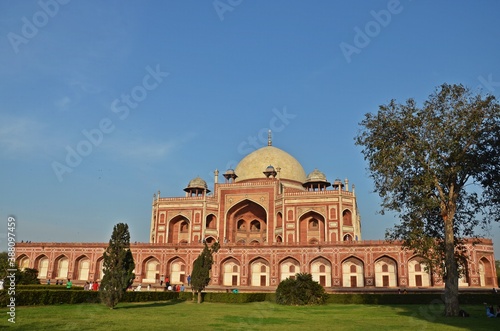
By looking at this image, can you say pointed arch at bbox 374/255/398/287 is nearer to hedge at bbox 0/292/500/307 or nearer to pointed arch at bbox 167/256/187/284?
hedge at bbox 0/292/500/307

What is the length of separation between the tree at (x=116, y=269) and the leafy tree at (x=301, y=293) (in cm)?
846

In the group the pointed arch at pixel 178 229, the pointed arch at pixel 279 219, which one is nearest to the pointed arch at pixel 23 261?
the pointed arch at pixel 178 229

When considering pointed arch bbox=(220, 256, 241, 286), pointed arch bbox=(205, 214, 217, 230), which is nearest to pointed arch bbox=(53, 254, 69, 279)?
pointed arch bbox=(205, 214, 217, 230)

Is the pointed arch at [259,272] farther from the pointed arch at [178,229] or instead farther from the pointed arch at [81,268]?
the pointed arch at [81,268]

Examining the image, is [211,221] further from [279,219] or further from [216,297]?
[216,297]

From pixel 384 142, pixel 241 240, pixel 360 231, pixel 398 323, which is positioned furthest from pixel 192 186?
pixel 398 323

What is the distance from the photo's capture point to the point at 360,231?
50.8 meters

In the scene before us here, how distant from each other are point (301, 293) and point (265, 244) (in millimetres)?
15078

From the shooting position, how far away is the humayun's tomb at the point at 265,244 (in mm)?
35281

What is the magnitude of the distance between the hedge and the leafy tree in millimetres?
1352

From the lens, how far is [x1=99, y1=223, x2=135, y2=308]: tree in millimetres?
18797

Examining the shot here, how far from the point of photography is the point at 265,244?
38.7 m

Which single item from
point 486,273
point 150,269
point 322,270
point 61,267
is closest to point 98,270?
point 61,267

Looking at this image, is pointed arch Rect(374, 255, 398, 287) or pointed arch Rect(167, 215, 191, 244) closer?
pointed arch Rect(374, 255, 398, 287)
